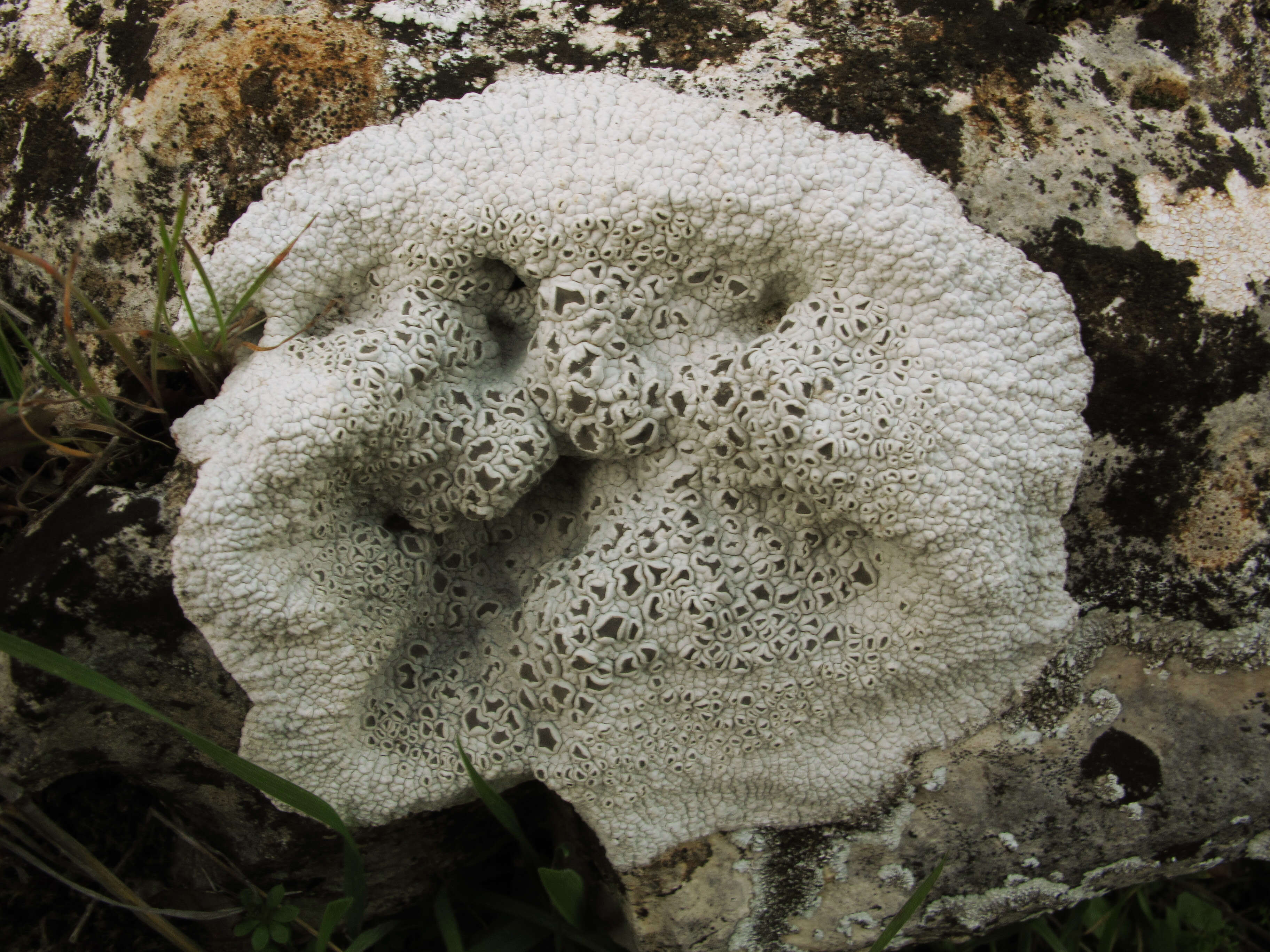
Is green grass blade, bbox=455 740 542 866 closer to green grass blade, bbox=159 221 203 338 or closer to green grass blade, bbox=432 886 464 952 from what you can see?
green grass blade, bbox=432 886 464 952

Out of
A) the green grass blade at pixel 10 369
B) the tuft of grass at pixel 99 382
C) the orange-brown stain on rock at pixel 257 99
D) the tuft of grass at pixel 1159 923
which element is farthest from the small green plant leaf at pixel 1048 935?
the green grass blade at pixel 10 369

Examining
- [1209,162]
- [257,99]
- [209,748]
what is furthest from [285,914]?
[1209,162]

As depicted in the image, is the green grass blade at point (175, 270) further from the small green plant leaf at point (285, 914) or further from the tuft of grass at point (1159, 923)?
the tuft of grass at point (1159, 923)

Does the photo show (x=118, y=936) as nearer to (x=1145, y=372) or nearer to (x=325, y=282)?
(x=325, y=282)

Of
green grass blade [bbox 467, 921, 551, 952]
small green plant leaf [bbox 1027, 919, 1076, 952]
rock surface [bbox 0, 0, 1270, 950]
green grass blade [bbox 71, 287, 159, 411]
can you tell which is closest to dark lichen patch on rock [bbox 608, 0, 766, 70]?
rock surface [bbox 0, 0, 1270, 950]

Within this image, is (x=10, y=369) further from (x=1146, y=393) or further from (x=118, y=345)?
(x=1146, y=393)
